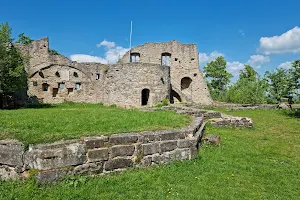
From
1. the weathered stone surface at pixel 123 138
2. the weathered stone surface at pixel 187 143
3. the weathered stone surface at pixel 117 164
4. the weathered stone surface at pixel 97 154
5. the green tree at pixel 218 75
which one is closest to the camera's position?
the weathered stone surface at pixel 97 154

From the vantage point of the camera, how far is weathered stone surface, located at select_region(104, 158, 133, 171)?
4.51 metres

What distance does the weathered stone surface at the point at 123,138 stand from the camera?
4648mm

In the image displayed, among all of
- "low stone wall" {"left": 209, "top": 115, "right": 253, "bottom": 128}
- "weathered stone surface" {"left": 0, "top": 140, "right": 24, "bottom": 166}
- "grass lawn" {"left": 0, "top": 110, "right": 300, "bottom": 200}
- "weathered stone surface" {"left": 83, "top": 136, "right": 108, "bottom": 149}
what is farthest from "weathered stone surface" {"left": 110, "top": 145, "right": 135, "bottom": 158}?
"low stone wall" {"left": 209, "top": 115, "right": 253, "bottom": 128}

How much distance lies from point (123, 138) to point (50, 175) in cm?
153

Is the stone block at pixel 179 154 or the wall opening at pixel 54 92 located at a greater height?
the wall opening at pixel 54 92

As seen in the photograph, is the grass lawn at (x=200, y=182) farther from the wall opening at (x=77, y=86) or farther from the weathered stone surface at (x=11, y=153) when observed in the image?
the wall opening at (x=77, y=86)

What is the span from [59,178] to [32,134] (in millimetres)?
1179

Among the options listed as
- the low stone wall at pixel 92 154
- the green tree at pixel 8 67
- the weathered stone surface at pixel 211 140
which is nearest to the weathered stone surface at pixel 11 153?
the low stone wall at pixel 92 154

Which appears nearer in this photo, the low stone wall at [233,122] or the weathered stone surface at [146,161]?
the weathered stone surface at [146,161]

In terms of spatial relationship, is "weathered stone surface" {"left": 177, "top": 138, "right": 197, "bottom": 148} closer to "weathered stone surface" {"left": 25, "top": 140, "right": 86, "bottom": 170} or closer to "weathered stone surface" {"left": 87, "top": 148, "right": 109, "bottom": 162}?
"weathered stone surface" {"left": 87, "top": 148, "right": 109, "bottom": 162}

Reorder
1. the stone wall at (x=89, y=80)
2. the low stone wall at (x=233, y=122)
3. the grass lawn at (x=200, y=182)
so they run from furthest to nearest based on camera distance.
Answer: the stone wall at (x=89, y=80), the low stone wall at (x=233, y=122), the grass lawn at (x=200, y=182)

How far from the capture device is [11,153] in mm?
4039

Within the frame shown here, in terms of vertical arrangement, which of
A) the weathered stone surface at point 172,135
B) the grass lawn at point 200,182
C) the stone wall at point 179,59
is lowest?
the grass lawn at point 200,182

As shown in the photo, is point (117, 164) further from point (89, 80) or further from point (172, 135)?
point (89, 80)
